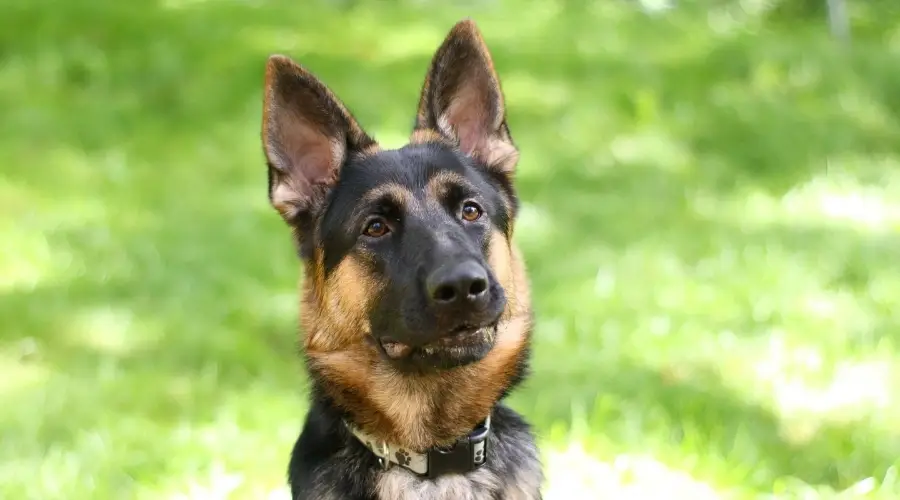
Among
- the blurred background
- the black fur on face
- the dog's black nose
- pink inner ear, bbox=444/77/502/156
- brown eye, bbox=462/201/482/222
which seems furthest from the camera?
the blurred background

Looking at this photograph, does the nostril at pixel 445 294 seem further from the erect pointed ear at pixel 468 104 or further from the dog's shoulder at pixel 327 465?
the erect pointed ear at pixel 468 104

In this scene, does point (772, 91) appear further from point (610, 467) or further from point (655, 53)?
point (610, 467)

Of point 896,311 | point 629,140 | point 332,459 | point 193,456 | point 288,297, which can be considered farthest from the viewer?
point 629,140

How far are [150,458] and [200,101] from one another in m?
6.58

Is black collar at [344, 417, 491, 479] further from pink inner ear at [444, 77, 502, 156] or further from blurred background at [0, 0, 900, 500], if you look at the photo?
pink inner ear at [444, 77, 502, 156]

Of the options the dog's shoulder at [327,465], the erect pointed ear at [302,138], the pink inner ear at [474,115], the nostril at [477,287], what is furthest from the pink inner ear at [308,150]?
the nostril at [477,287]

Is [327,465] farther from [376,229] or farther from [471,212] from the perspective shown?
[471,212]

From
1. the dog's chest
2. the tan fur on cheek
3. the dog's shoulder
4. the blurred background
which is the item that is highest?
the tan fur on cheek

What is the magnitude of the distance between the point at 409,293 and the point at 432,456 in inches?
25.0

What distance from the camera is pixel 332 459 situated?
359 cm

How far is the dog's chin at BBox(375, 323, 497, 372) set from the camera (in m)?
3.46

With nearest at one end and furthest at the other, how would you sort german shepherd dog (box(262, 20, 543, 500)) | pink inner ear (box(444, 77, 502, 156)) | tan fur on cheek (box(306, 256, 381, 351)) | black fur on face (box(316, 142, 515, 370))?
1. black fur on face (box(316, 142, 515, 370))
2. german shepherd dog (box(262, 20, 543, 500))
3. tan fur on cheek (box(306, 256, 381, 351))
4. pink inner ear (box(444, 77, 502, 156))

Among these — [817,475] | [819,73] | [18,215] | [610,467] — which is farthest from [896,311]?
[18,215]

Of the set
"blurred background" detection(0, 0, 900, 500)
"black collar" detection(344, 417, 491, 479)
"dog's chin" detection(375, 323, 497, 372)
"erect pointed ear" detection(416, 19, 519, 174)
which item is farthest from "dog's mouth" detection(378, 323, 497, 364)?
"blurred background" detection(0, 0, 900, 500)
